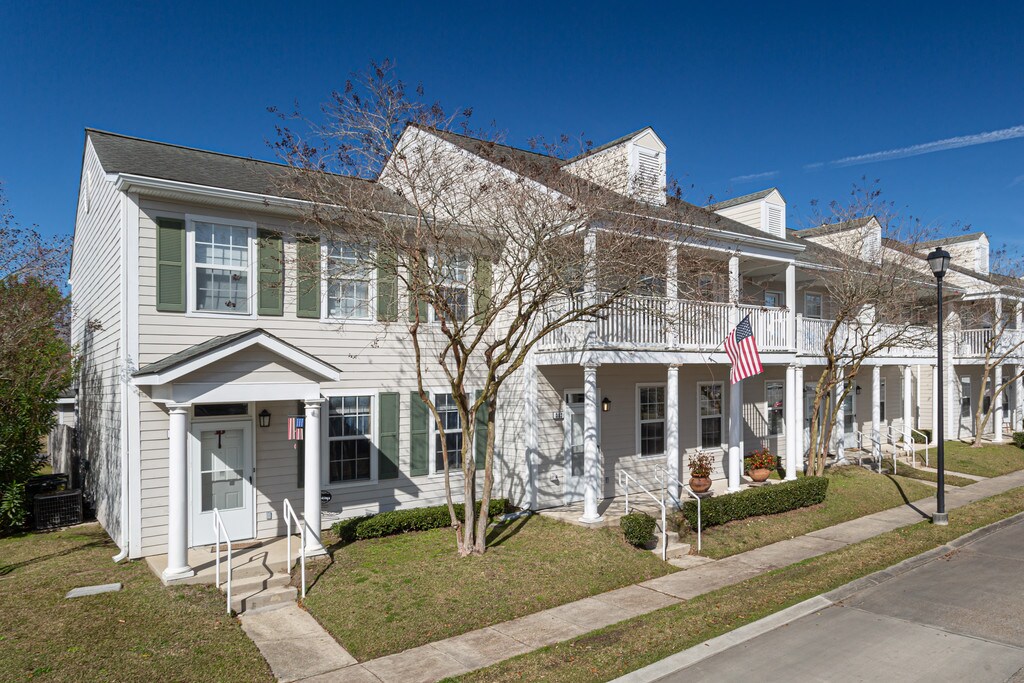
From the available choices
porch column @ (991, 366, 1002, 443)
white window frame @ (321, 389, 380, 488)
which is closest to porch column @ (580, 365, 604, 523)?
white window frame @ (321, 389, 380, 488)

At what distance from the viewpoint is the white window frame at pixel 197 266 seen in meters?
10.6

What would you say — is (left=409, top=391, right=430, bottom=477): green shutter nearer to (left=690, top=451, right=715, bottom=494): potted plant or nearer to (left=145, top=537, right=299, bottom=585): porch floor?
(left=145, top=537, right=299, bottom=585): porch floor

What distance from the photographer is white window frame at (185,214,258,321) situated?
10633mm

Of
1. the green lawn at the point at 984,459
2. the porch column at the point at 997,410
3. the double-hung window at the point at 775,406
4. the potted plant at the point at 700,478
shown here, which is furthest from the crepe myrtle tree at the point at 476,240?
the porch column at the point at 997,410

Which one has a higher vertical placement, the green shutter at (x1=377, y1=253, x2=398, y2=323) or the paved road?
the green shutter at (x1=377, y1=253, x2=398, y2=323)

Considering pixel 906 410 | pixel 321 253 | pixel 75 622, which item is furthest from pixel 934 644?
pixel 906 410

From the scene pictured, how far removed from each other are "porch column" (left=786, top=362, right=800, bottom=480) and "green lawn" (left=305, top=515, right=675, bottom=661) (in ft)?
20.8

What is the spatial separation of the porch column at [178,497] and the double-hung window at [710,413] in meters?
12.3

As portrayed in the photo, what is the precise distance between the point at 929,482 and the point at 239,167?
18.9 metres

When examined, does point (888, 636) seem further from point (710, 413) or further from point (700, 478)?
point (710, 413)

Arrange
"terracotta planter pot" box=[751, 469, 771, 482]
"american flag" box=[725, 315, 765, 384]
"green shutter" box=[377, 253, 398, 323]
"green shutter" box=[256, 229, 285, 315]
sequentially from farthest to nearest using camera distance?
"terracotta planter pot" box=[751, 469, 771, 482] < "american flag" box=[725, 315, 765, 384] < "green shutter" box=[377, 253, 398, 323] < "green shutter" box=[256, 229, 285, 315]

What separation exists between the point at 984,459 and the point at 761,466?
9939 mm

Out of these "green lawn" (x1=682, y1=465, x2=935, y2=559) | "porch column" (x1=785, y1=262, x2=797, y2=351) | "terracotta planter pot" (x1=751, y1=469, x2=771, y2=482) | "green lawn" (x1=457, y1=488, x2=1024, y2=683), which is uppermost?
"porch column" (x1=785, y1=262, x2=797, y2=351)

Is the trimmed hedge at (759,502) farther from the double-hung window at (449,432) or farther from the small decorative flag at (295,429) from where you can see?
the small decorative flag at (295,429)
